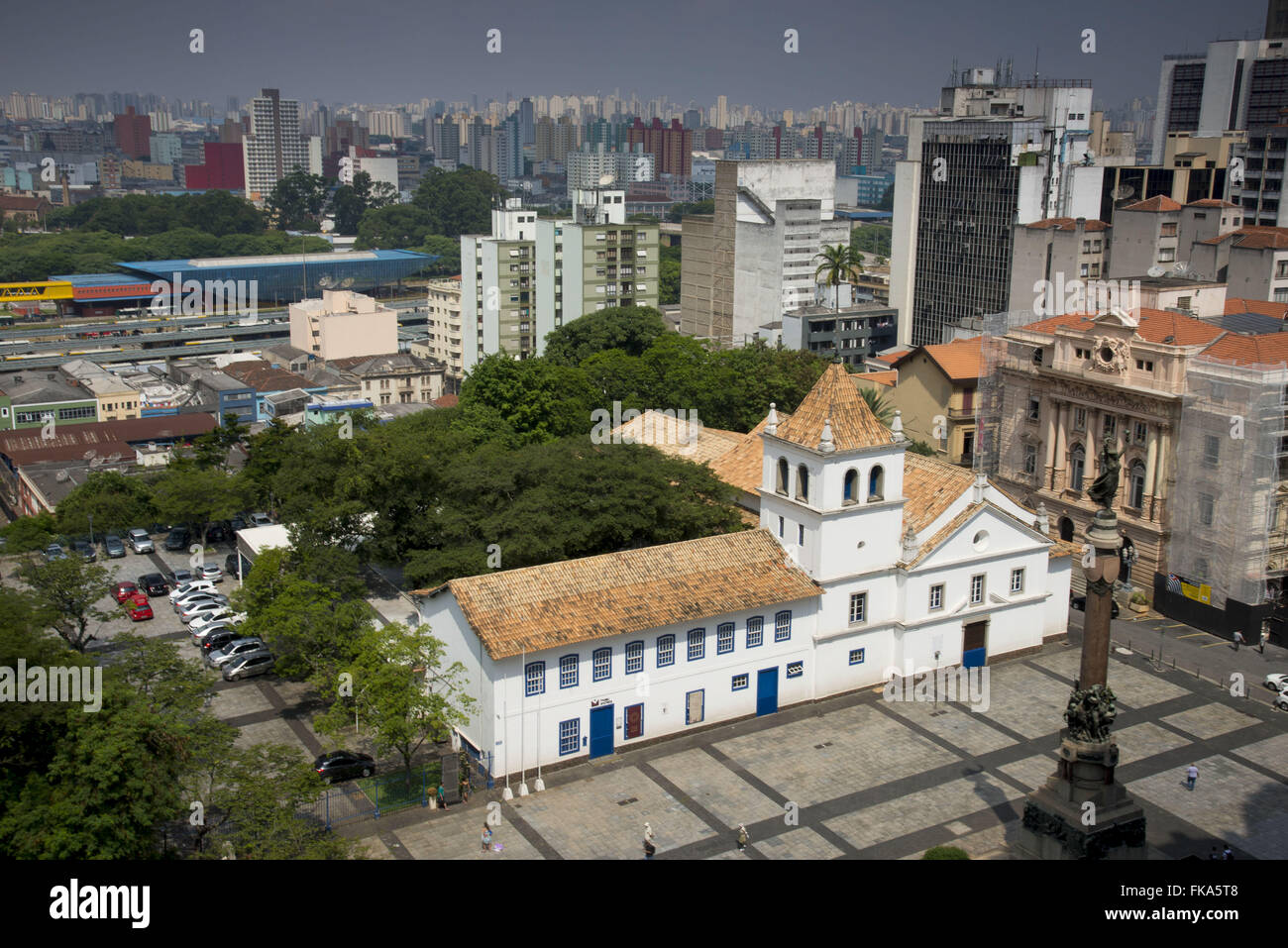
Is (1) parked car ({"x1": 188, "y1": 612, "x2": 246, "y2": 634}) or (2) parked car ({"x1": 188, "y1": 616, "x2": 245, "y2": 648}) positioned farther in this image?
(1) parked car ({"x1": 188, "y1": 612, "x2": 246, "y2": 634})

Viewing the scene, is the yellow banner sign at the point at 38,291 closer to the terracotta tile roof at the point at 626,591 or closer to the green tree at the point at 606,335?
the green tree at the point at 606,335

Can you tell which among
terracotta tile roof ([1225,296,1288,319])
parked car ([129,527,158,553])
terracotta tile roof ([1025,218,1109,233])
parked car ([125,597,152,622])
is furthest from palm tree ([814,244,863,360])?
parked car ([125,597,152,622])

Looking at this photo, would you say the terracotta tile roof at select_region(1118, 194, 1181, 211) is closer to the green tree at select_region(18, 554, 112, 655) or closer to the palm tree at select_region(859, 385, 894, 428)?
the palm tree at select_region(859, 385, 894, 428)

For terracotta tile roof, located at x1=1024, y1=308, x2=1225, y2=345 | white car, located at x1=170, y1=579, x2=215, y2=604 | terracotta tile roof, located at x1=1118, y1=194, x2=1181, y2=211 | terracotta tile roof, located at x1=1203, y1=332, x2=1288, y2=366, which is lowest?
white car, located at x1=170, y1=579, x2=215, y2=604

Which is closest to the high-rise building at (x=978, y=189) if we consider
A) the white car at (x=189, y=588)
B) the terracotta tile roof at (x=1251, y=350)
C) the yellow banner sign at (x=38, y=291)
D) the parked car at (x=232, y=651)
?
the terracotta tile roof at (x=1251, y=350)
